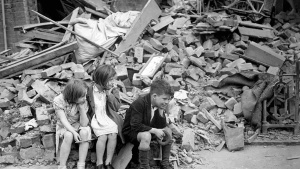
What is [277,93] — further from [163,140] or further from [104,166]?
[104,166]

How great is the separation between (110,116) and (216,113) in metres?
2.09

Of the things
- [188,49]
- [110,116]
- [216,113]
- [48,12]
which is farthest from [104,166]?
[48,12]

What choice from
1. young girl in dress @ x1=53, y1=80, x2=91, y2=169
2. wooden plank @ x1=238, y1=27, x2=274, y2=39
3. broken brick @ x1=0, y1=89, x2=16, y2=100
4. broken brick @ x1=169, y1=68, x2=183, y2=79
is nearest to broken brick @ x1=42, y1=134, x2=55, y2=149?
young girl in dress @ x1=53, y1=80, x2=91, y2=169

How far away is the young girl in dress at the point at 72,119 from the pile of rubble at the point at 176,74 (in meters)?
0.36

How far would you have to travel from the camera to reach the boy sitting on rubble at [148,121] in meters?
4.70

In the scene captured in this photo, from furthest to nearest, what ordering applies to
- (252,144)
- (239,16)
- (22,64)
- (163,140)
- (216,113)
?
1. (239,16)
2. (22,64)
3. (216,113)
4. (252,144)
5. (163,140)

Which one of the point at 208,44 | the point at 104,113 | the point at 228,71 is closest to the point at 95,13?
the point at 208,44

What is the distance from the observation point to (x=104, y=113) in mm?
5090

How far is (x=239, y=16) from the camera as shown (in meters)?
8.98

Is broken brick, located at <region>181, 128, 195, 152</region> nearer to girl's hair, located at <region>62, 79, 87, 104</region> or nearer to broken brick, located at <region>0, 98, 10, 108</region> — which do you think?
girl's hair, located at <region>62, 79, 87, 104</region>

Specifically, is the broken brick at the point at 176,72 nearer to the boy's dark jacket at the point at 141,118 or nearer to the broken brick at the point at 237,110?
the broken brick at the point at 237,110

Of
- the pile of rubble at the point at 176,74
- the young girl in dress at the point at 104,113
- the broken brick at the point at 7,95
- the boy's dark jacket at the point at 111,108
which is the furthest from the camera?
the broken brick at the point at 7,95

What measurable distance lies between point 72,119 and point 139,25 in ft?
11.9

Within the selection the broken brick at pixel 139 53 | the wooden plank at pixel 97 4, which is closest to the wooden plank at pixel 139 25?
the broken brick at pixel 139 53
